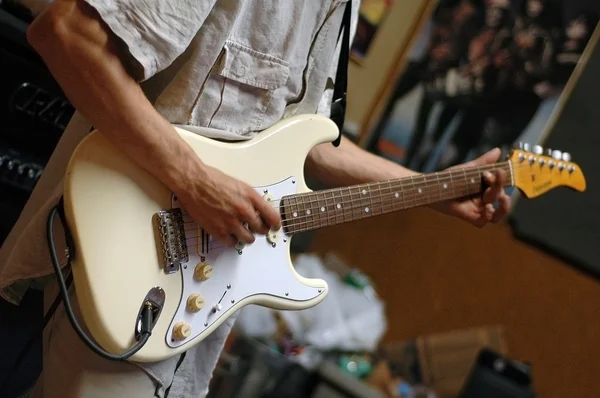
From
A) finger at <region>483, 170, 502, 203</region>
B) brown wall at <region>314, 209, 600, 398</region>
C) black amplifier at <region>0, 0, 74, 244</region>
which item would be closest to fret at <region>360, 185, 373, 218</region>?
finger at <region>483, 170, 502, 203</region>

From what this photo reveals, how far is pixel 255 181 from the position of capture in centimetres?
85

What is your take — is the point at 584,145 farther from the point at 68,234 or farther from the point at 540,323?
the point at 68,234

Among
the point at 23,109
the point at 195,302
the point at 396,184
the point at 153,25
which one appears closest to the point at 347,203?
the point at 396,184

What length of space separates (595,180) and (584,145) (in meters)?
0.13

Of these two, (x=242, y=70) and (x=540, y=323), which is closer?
(x=242, y=70)

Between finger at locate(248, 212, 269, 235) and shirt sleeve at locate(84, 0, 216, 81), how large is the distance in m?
0.24

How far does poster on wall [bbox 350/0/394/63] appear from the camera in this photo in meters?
2.25

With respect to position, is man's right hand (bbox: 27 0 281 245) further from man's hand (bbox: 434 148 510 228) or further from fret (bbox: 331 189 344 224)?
man's hand (bbox: 434 148 510 228)

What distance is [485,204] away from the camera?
48.4 inches

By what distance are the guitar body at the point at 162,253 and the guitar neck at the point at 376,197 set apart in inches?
1.3

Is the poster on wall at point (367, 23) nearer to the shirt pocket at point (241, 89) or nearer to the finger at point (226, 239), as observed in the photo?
the shirt pocket at point (241, 89)

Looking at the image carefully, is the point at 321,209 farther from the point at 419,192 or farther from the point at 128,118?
the point at 128,118

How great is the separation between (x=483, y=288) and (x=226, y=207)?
60.8 inches

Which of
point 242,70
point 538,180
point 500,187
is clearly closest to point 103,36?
point 242,70
